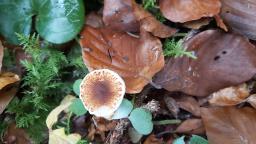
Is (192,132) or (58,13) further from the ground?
(58,13)

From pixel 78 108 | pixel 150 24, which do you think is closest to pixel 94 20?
pixel 150 24

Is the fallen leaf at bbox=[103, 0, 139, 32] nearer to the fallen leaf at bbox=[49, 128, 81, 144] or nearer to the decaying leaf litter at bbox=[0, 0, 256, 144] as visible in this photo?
the decaying leaf litter at bbox=[0, 0, 256, 144]

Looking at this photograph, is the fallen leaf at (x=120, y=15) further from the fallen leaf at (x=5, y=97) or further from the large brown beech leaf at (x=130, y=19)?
the fallen leaf at (x=5, y=97)

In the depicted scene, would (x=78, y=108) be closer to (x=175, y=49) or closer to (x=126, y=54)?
(x=126, y=54)

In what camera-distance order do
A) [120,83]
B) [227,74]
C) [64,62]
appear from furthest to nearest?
[64,62] → [227,74] → [120,83]

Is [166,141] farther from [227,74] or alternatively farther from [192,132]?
[227,74]

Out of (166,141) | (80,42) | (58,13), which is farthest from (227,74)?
(58,13)
